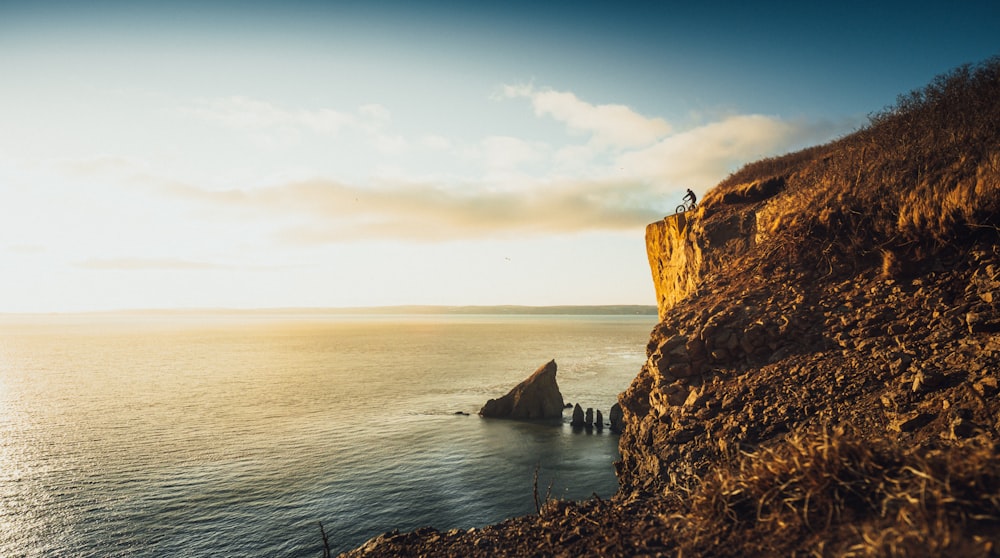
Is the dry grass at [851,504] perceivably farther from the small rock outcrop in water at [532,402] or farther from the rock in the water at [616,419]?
the small rock outcrop in water at [532,402]

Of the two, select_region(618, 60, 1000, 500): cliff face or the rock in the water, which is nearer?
select_region(618, 60, 1000, 500): cliff face

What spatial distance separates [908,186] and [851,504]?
1299cm

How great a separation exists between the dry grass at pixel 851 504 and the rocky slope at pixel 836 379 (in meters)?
0.02

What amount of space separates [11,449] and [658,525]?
65.2 m

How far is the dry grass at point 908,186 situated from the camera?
39.1ft

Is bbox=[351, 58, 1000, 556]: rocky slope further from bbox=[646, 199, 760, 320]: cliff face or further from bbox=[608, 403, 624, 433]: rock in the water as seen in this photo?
bbox=[608, 403, 624, 433]: rock in the water

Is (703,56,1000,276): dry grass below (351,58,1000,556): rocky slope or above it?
above

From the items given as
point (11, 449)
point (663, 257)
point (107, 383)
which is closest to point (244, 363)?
point (107, 383)

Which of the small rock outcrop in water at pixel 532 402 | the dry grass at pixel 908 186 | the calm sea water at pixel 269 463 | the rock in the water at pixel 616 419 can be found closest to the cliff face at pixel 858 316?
the dry grass at pixel 908 186

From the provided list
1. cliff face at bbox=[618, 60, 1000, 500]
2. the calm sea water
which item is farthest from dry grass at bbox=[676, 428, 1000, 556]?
the calm sea water

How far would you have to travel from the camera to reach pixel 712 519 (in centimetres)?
652

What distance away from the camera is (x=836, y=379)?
36.0 ft

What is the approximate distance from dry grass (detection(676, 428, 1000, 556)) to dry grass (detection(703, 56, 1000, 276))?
938cm

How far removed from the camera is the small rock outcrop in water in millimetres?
49750
